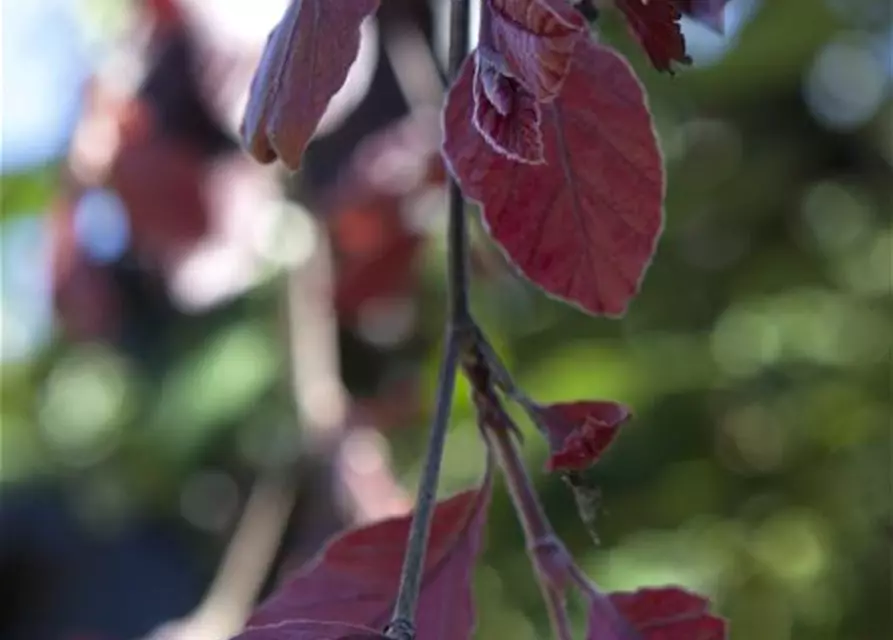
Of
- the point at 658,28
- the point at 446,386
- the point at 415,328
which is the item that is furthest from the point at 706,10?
the point at 415,328

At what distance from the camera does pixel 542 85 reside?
34cm

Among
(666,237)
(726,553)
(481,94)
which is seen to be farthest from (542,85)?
(666,237)

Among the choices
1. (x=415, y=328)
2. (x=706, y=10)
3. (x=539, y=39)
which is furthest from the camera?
(x=415, y=328)

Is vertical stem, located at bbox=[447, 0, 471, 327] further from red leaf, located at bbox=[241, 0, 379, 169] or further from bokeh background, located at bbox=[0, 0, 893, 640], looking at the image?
bokeh background, located at bbox=[0, 0, 893, 640]

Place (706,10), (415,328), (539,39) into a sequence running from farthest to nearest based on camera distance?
(415,328) → (706,10) → (539,39)

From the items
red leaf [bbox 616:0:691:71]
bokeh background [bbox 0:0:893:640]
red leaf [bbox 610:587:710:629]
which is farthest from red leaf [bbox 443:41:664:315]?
bokeh background [bbox 0:0:893:640]

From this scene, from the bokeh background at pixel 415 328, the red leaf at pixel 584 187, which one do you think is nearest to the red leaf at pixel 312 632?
the red leaf at pixel 584 187

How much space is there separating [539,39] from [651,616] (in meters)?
0.23

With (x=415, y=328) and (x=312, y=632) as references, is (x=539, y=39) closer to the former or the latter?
(x=312, y=632)

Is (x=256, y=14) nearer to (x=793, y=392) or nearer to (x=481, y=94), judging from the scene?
(x=793, y=392)

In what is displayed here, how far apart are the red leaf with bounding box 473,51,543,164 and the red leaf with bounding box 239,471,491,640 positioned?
186mm

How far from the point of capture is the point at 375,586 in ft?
1.62

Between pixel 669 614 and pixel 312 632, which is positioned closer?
pixel 312 632

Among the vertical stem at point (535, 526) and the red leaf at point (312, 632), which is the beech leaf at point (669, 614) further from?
the red leaf at point (312, 632)
